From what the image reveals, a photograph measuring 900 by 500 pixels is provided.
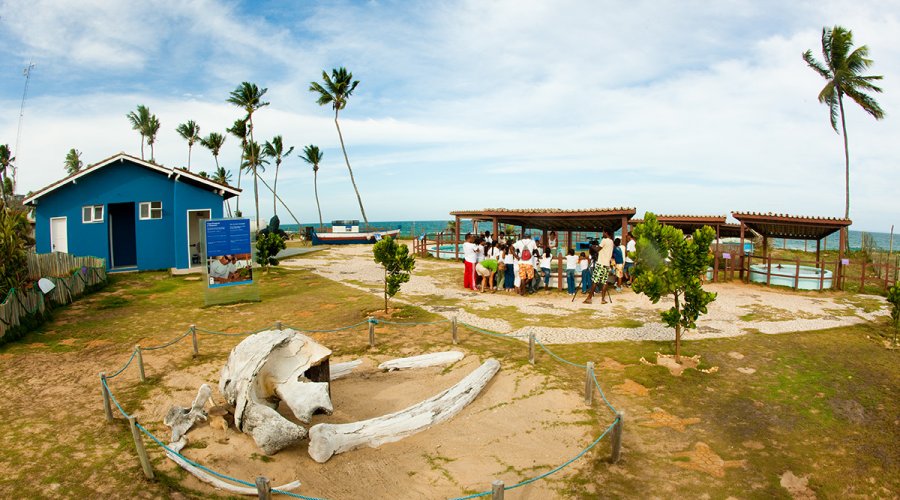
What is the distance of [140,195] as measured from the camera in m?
20.3

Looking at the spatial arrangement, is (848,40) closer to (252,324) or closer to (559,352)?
(559,352)

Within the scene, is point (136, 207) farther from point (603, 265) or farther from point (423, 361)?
point (603, 265)

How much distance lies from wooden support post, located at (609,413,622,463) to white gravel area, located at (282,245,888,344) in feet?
15.7

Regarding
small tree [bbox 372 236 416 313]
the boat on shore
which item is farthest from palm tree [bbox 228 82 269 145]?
small tree [bbox 372 236 416 313]

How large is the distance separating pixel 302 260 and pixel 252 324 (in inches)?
630

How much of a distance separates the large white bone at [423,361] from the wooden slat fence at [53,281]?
8.96m

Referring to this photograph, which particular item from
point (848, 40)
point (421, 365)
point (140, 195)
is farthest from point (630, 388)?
point (848, 40)

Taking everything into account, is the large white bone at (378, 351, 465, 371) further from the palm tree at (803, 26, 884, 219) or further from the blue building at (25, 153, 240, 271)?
the palm tree at (803, 26, 884, 219)

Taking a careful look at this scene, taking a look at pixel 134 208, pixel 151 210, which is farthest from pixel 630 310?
pixel 134 208

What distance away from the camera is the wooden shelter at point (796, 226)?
55.8 feet

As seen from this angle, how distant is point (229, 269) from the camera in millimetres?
14867

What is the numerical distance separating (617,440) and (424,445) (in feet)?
8.73

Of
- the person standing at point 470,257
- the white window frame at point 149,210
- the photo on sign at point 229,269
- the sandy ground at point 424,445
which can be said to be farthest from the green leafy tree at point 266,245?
the sandy ground at point 424,445

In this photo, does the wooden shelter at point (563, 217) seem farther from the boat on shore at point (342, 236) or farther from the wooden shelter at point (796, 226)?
the boat on shore at point (342, 236)
